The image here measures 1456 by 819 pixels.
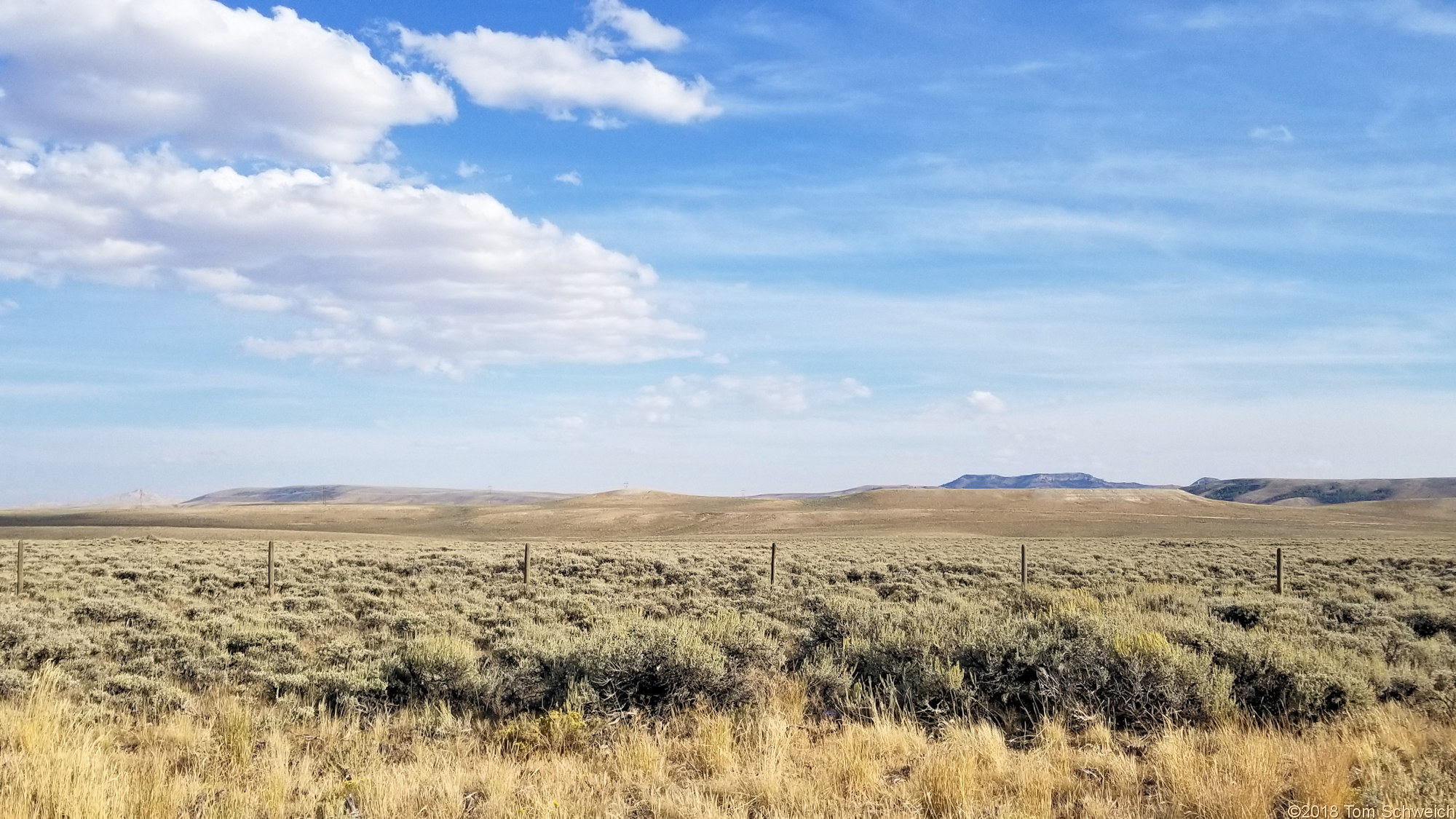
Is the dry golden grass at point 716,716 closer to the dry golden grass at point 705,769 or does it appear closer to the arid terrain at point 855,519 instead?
the dry golden grass at point 705,769

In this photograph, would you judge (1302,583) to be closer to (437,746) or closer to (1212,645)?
(1212,645)

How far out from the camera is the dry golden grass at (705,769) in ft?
18.3

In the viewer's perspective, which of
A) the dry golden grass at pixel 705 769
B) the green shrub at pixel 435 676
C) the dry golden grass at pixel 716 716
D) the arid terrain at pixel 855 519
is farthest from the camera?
the arid terrain at pixel 855 519

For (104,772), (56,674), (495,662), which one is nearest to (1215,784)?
(104,772)

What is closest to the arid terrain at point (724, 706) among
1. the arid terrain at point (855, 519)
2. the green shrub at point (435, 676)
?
the green shrub at point (435, 676)

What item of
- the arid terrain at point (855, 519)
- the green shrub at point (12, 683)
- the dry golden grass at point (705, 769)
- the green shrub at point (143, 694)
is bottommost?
the arid terrain at point (855, 519)

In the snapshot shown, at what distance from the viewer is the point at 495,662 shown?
35.2 ft

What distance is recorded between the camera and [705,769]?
22.1 feet

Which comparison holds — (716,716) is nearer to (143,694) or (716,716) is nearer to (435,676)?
(435,676)

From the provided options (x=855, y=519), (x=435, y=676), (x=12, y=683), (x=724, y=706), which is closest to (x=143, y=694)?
(x=12, y=683)

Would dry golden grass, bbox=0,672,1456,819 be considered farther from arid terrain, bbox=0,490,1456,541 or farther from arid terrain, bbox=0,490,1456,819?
arid terrain, bbox=0,490,1456,541

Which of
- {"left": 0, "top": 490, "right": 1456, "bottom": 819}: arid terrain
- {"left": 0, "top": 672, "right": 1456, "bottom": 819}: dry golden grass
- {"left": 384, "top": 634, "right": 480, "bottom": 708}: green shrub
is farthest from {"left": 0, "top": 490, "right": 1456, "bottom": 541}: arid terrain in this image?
{"left": 0, "top": 672, "right": 1456, "bottom": 819}: dry golden grass

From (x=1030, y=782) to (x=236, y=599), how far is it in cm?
1924

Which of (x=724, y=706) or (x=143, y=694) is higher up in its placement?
(x=724, y=706)
